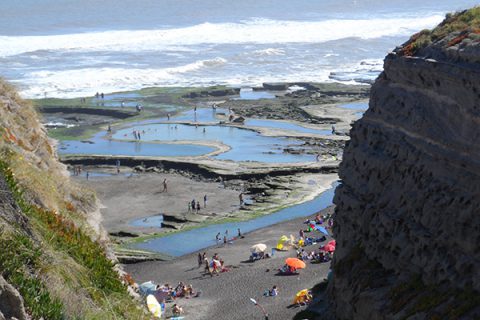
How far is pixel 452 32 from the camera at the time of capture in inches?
950

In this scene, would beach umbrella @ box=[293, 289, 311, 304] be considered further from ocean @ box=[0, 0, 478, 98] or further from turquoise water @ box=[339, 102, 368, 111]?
ocean @ box=[0, 0, 478, 98]

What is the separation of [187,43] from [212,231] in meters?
88.7

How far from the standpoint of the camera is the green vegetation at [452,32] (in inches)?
908

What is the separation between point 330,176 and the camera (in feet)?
175

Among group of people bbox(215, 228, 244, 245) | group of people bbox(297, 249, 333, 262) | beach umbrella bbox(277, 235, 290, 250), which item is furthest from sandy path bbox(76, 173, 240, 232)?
group of people bbox(297, 249, 333, 262)

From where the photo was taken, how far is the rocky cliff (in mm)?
20078

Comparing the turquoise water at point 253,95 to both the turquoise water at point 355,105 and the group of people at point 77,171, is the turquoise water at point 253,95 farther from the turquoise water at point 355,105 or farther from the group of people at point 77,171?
the group of people at point 77,171

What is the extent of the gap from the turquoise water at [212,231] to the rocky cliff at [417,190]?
14.5 meters

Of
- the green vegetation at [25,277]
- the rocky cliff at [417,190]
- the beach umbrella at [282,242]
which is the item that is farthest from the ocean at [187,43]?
the green vegetation at [25,277]

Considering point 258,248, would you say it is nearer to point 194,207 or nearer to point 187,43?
point 194,207

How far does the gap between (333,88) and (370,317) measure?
65560 mm

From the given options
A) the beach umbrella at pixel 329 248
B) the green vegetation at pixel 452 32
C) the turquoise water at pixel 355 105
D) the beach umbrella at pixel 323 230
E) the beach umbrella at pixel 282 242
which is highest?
the green vegetation at pixel 452 32

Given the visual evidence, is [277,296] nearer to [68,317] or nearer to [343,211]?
[343,211]

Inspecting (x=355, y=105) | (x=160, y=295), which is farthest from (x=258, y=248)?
(x=355, y=105)
